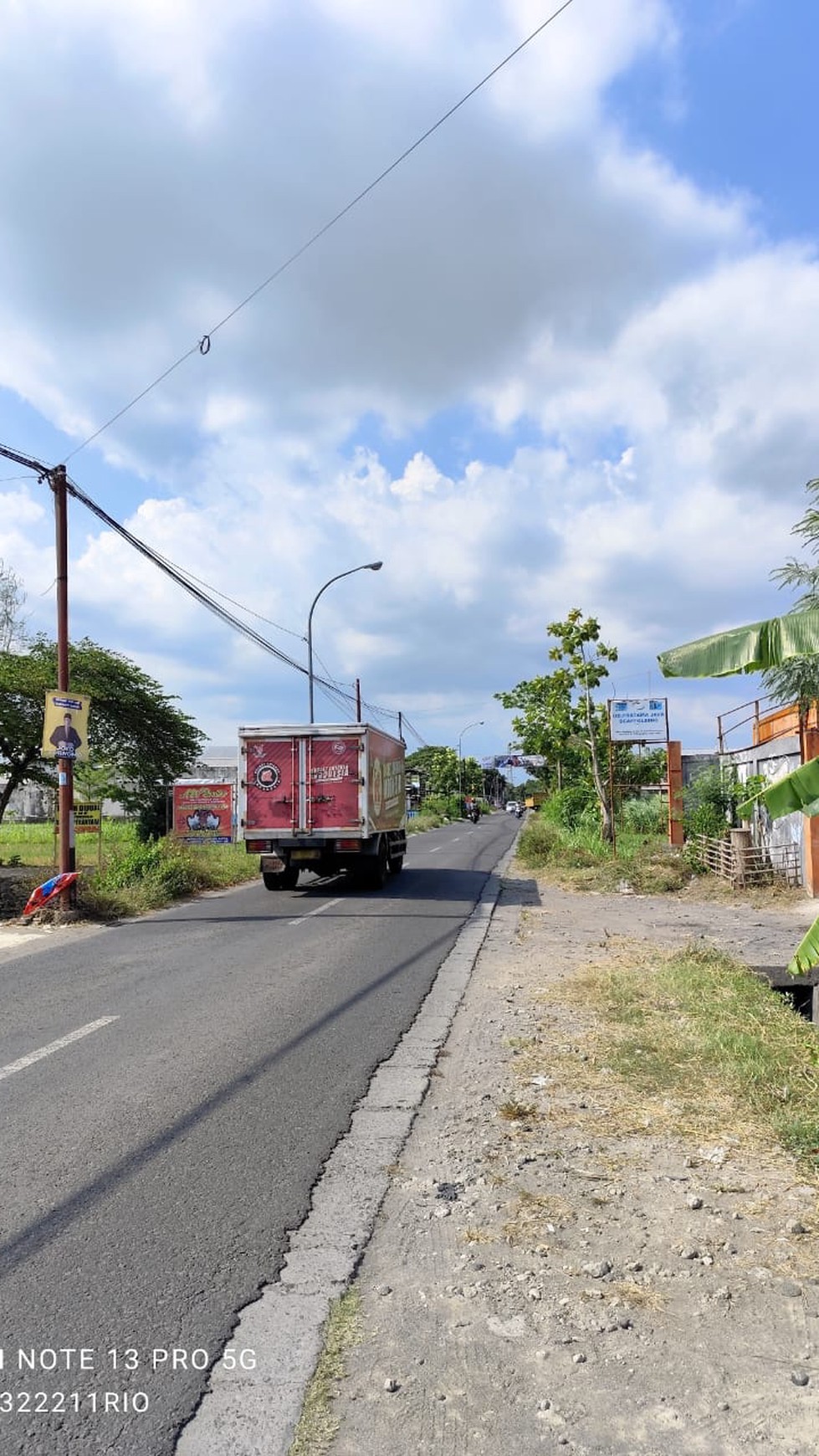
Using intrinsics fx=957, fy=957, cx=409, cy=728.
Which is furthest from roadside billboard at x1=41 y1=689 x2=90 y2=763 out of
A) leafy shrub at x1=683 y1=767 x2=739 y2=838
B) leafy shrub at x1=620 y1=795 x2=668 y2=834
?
leafy shrub at x1=620 y1=795 x2=668 y2=834

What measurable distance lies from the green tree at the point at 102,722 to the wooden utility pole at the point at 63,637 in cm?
848

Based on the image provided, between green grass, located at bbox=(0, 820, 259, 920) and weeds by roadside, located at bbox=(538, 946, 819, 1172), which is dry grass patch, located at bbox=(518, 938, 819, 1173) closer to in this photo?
weeds by roadside, located at bbox=(538, 946, 819, 1172)

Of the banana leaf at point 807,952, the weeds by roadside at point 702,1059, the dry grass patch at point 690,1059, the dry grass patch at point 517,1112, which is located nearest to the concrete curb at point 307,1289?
the dry grass patch at point 517,1112

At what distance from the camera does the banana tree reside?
545cm

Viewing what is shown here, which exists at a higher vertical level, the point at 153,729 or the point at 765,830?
the point at 153,729

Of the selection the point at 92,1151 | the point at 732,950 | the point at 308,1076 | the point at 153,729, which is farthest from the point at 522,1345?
the point at 153,729

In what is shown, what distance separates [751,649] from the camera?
224 inches

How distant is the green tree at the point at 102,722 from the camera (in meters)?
22.9

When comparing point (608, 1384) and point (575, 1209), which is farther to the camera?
point (575, 1209)

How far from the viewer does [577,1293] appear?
10.8 ft

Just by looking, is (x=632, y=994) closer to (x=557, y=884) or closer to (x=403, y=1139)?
(x=403, y=1139)

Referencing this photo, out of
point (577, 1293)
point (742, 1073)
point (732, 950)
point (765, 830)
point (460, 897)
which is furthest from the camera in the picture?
point (765, 830)

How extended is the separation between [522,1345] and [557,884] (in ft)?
55.2

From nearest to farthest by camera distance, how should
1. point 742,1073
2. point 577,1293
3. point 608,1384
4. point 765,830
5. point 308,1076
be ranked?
point 608,1384, point 577,1293, point 742,1073, point 308,1076, point 765,830
